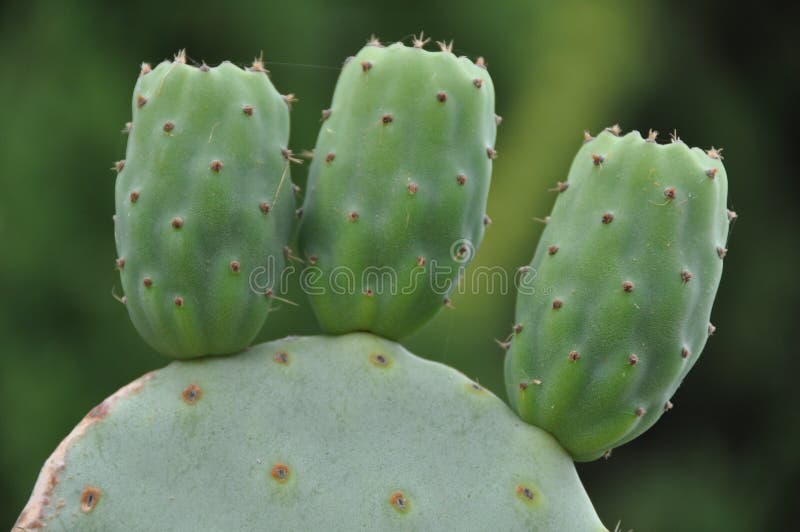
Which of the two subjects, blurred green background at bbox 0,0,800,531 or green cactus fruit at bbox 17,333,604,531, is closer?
green cactus fruit at bbox 17,333,604,531

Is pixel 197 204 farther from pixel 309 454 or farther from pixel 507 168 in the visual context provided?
pixel 507 168

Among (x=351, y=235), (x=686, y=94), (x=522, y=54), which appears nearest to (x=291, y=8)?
(x=522, y=54)

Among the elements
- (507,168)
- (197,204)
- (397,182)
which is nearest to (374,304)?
(397,182)

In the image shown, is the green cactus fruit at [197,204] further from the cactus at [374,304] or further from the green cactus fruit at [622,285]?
the green cactus fruit at [622,285]

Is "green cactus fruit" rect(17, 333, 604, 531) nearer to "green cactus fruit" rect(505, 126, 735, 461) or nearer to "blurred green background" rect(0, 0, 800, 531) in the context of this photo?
"green cactus fruit" rect(505, 126, 735, 461)

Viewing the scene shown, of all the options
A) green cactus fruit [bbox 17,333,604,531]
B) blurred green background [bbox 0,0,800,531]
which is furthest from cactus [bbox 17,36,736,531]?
blurred green background [bbox 0,0,800,531]

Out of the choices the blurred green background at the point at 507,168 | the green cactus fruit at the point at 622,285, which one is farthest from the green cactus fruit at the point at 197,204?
the blurred green background at the point at 507,168

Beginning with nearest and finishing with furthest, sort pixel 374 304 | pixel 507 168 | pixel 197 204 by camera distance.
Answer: pixel 197 204 → pixel 374 304 → pixel 507 168
